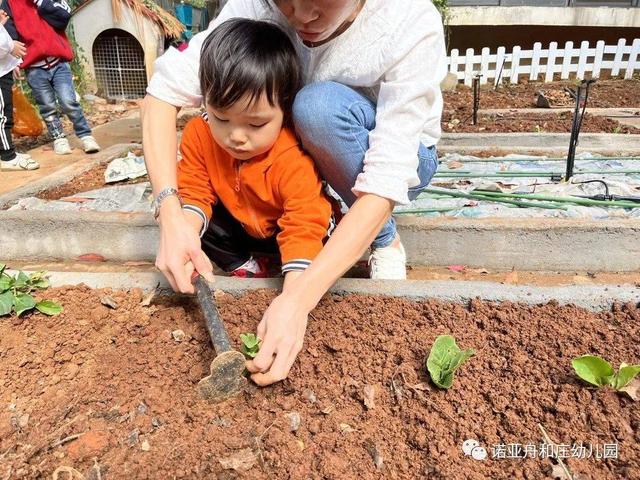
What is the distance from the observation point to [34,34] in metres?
4.77

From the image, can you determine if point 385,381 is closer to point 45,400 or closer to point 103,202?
point 45,400

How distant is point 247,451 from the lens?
122 cm

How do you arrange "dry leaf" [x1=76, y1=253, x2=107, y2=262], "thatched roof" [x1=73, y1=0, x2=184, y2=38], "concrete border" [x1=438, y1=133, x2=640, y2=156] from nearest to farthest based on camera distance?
"dry leaf" [x1=76, y1=253, x2=107, y2=262] → "concrete border" [x1=438, y1=133, x2=640, y2=156] → "thatched roof" [x1=73, y1=0, x2=184, y2=38]

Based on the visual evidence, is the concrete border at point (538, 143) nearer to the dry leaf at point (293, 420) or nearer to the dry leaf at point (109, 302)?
the dry leaf at point (109, 302)

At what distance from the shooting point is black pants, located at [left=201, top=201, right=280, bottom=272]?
6.67ft

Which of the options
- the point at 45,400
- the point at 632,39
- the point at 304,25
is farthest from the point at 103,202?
the point at 632,39

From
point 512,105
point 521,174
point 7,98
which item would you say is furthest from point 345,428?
point 512,105

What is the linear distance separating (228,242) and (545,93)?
7076 mm

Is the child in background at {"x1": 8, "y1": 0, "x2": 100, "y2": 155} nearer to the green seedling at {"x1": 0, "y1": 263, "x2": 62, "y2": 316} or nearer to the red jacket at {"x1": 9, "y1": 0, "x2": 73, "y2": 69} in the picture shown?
the red jacket at {"x1": 9, "y1": 0, "x2": 73, "y2": 69}

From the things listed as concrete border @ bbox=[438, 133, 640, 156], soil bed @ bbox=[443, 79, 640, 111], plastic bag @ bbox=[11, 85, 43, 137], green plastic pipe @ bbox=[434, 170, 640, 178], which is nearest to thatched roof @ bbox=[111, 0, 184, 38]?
plastic bag @ bbox=[11, 85, 43, 137]

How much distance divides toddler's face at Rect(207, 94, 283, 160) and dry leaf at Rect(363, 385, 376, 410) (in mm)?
825

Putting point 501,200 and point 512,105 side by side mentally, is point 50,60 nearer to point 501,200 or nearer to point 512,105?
point 501,200

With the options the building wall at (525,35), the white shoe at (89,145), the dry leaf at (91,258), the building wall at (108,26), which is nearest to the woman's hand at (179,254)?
the dry leaf at (91,258)

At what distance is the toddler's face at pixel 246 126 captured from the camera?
1.57m
